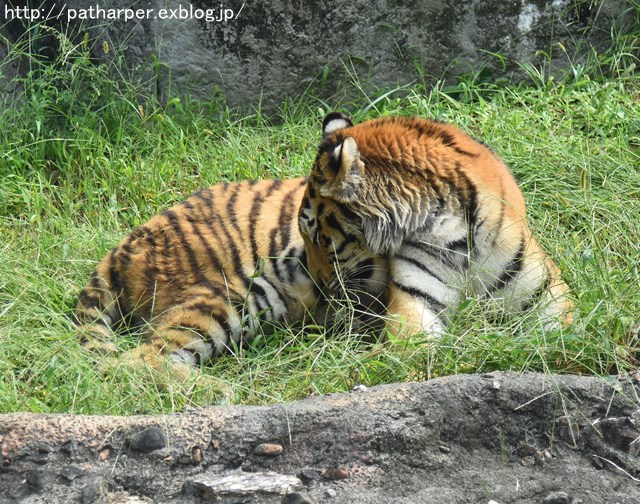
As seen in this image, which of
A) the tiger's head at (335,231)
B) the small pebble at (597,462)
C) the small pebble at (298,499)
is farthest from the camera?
the tiger's head at (335,231)

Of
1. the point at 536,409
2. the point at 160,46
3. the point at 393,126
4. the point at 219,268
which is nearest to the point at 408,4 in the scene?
the point at 160,46

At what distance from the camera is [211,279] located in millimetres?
4957

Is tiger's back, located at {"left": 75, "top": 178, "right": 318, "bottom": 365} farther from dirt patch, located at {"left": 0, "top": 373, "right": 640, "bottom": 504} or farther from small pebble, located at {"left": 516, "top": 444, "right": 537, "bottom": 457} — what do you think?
small pebble, located at {"left": 516, "top": 444, "right": 537, "bottom": 457}

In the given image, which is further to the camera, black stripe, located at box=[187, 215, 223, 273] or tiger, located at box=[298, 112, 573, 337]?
black stripe, located at box=[187, 215, 223, 273]

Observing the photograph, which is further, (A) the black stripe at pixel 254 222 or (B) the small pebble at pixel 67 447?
(A) the black stripe at pixel 254 222

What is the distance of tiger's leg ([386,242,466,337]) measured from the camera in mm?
4531

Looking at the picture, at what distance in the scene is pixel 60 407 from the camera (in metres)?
3.84

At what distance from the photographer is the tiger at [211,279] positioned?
15.7ft

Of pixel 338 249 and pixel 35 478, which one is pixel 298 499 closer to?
pixel 35 478

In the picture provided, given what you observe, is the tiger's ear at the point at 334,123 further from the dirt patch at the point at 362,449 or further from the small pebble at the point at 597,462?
the small pebble at the point at 597,462

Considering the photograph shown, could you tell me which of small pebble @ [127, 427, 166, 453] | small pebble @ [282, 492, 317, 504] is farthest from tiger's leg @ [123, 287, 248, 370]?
small pebble @ [282, 492, 317, 504]

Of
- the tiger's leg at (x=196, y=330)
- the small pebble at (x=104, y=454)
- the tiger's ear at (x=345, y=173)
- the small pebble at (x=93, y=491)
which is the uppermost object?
the tiger's ear at (x=345, y=173)

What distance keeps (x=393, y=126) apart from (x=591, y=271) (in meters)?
1.15

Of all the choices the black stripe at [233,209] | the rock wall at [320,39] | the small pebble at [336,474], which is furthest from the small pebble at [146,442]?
the rock wall at [320,39]
